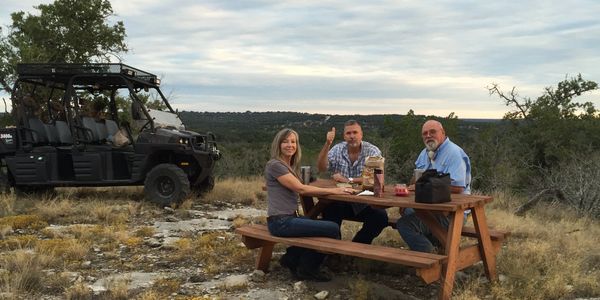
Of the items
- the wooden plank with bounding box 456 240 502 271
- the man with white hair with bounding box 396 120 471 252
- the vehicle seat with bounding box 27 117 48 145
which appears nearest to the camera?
the wooden plank with bounding box 456 240 502 271

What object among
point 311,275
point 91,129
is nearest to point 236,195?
point 91,129

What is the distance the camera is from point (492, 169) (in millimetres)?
17047

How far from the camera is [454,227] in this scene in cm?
431

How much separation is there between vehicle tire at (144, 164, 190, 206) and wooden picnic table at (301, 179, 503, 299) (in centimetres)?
481

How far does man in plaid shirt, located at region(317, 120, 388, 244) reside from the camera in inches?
219

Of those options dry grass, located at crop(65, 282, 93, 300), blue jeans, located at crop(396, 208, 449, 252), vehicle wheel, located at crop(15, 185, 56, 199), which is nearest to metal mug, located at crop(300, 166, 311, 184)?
blue jeans, located at crop(396, 208, 449, 252)

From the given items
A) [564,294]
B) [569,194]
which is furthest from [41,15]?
[564,294]

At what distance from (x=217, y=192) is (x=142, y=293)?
632 cm

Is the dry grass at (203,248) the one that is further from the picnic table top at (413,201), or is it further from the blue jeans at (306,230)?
the picnic table top at (413,201)

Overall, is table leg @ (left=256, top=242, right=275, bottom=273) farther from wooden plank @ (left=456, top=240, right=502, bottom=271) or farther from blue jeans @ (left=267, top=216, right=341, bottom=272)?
wooden plank @ (left=456, top=240, right=502, bottom=271)

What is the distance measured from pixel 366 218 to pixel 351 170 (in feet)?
2.07

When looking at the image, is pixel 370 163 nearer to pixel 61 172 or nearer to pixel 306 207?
pixel 306 207

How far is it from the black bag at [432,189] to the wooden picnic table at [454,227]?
0.05 metres

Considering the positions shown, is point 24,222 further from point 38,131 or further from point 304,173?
point 304,173
